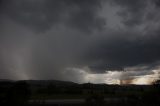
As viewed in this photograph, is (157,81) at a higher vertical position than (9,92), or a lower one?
higher

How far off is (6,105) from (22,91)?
23.1ft

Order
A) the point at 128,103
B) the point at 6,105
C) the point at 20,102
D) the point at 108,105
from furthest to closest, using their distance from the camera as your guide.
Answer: the point at 128,103
the point at 108,105
the point at 20,102
the point at 6,105

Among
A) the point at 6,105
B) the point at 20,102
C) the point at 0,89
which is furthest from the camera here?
the point at 0,89

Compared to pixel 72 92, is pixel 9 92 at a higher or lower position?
lower

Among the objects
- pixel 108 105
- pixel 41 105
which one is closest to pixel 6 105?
pixel 41 105

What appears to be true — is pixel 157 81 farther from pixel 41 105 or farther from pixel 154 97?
pixel 41 105

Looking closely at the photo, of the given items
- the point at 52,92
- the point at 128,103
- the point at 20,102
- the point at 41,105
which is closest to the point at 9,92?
the point at 20,102

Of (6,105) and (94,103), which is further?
(94,103)

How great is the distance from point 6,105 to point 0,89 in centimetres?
665

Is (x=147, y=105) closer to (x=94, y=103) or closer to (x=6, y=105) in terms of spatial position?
(x=94, y=103)

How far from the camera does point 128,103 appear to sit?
61938mm

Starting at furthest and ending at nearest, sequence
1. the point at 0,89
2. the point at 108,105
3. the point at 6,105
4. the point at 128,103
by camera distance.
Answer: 1. the point at 128,103
2. the point at 108,105
3. the point at 0,89
4. the point at 6,105

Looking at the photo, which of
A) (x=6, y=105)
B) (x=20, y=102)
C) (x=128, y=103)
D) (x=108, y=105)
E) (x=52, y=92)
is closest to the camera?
(x=6, y=105)

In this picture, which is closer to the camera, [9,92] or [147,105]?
[9,92]
